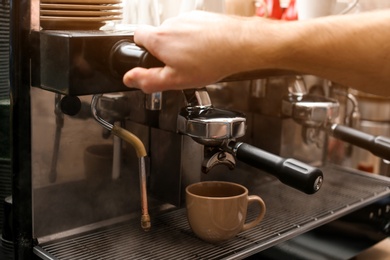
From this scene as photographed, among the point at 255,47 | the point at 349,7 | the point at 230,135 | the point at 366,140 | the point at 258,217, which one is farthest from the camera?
the point at 349,7

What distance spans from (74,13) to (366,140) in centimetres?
57

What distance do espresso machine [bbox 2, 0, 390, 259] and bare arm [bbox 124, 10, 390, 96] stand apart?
1.3 inches

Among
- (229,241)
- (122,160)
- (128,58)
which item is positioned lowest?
(229,241)

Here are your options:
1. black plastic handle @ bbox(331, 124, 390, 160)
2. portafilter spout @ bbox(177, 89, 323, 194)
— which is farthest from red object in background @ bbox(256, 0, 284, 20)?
portafilter spout @ bbox(177, 89, 323, 194)

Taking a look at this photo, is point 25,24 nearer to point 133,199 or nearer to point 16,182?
point 16,182

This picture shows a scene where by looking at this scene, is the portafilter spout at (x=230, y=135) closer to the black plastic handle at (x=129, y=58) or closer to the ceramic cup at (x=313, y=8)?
the black plastic handle at (x=129, y=58)

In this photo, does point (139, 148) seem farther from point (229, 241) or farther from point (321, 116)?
point (321, 116)

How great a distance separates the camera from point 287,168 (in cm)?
79

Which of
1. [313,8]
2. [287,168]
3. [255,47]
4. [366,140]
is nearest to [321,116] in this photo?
[366,140]

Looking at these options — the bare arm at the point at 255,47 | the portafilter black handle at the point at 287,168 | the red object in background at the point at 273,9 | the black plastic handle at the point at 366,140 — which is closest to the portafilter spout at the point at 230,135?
the portafilter black handle at the point at 287,168

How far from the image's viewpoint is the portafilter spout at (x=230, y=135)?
30.2 inches

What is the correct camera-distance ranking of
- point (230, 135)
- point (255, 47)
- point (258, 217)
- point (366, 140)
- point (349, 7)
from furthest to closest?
point (349, 7)
point (366, 140)
point (258, 217)
point (230, 135)
point (255, 47)

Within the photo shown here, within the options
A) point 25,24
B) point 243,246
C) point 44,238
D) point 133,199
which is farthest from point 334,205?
point 25,24

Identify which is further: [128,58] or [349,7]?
[349,7]
